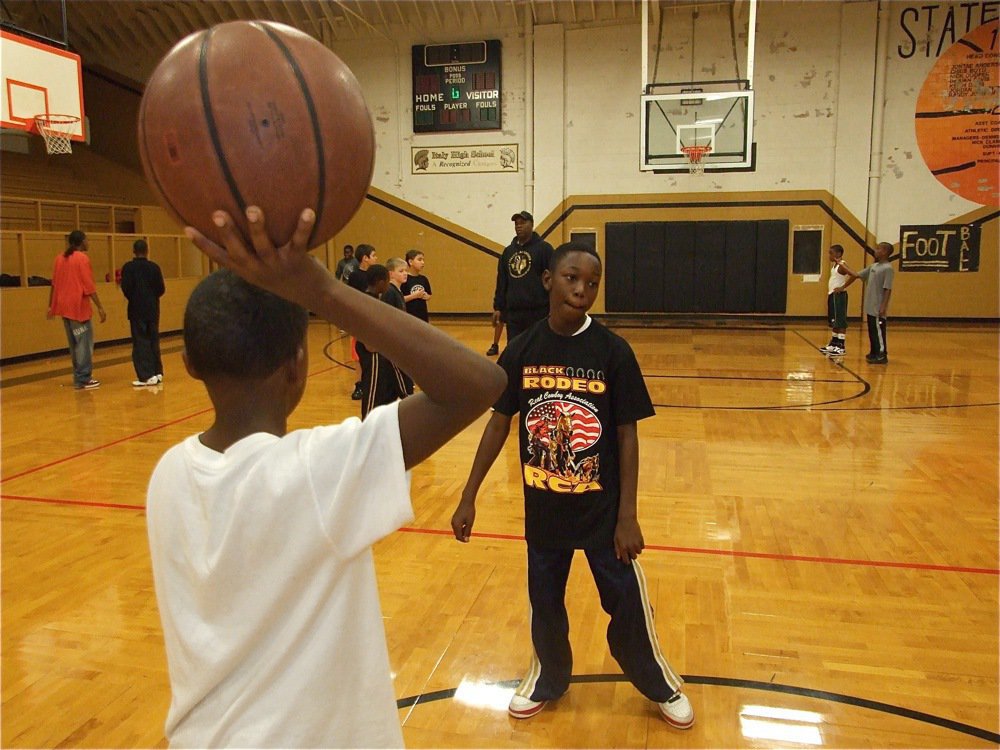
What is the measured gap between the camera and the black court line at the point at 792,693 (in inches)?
95.8

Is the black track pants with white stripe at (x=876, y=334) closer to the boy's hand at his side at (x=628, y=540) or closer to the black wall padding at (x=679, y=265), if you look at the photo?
the black wall padding at (x=679, y=265)

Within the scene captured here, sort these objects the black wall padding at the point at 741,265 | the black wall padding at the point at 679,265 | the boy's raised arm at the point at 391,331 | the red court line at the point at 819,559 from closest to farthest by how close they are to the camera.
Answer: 1. the boy's raised arm at the point at 391,331
2. the red court line at the point at 819,559
3. the black wall padding at the point at 741,265
4. the black wall padding at the point at 679,265

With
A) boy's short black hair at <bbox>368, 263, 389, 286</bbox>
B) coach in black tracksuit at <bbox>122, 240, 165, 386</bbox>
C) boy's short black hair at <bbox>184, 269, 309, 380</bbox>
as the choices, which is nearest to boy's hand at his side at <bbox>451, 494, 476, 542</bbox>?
boy's short black hair at <bbox>184, 269, 309, 380</bbox>

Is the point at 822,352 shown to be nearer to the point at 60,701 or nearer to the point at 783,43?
the point at 783,43

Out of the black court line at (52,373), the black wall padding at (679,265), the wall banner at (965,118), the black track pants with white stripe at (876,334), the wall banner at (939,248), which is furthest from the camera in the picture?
the black wall padding at (679,265)

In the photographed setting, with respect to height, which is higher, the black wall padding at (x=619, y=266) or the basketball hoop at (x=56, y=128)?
the basketball hoop at (x=56, y=128)

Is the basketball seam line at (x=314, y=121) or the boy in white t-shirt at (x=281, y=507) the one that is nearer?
the boy in white t-shirt at (x=281, y=507)

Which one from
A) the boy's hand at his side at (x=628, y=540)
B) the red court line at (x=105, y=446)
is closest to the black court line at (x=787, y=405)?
the red court line at (x=105, y=446)

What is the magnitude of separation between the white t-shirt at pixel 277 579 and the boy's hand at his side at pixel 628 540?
1.27 m

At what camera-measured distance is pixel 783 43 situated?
13164 mm

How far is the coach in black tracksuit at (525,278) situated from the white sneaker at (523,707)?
4.70 m

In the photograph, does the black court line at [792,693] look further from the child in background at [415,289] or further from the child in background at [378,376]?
the child in background at [415,289]

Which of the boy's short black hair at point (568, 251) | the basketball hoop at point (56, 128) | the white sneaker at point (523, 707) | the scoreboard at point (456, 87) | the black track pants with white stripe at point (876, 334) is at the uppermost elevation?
the scoreboard at point (456, 87)

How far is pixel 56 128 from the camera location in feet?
26.3
